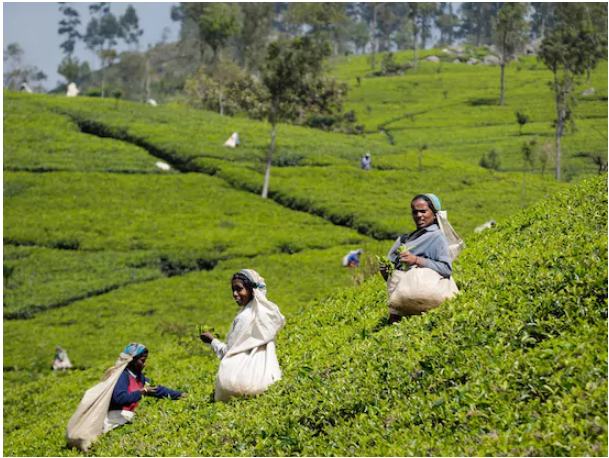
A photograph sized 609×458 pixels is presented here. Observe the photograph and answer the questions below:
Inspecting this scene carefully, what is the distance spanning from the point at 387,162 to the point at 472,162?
14.9 m

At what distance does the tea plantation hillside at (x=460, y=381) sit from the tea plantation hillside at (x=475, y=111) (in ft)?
169

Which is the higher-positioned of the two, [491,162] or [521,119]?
[521,119]

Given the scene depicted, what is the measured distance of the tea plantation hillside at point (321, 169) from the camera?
47031mm

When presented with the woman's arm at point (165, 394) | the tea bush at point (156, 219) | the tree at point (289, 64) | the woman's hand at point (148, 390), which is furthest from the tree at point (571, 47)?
the woman's hand at point (148, 390)

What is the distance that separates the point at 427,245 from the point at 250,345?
2.69 m

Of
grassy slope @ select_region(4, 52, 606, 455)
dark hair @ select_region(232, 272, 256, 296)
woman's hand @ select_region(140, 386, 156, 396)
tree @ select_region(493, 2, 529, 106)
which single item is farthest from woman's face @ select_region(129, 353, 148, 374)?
tree @ select_region(493, 2, 529, 106)

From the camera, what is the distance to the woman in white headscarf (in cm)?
1012

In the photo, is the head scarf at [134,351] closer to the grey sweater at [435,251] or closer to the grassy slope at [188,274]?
the grassy slope at [188,274]

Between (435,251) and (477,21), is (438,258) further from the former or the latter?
(477,21)

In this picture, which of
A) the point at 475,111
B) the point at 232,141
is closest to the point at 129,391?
the point at 232,141

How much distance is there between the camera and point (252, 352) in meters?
10.2

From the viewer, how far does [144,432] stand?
35.3ft

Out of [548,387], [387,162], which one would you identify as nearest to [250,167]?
[387,162]

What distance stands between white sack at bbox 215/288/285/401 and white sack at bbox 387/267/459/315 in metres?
1.67
